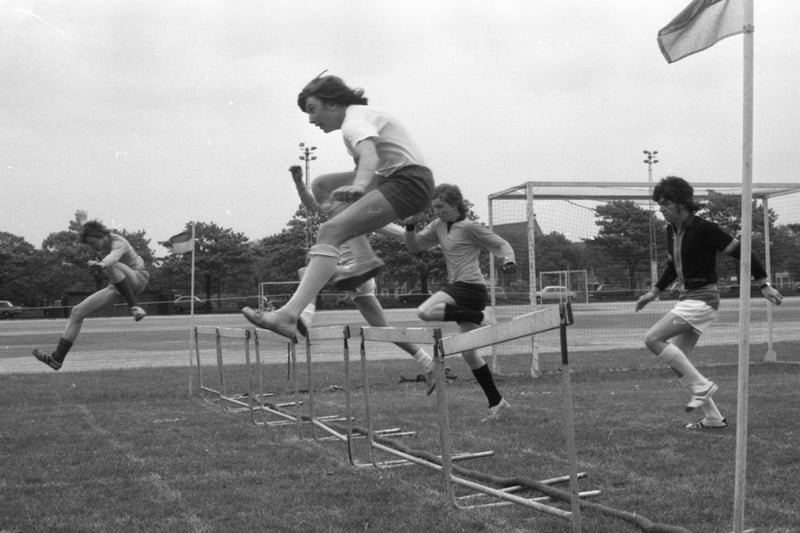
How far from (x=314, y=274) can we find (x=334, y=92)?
110cm

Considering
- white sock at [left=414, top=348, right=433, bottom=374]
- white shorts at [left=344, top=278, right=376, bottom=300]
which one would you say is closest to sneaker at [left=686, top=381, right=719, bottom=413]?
white sock at [left=414, top=348, right=433, bottom=374]

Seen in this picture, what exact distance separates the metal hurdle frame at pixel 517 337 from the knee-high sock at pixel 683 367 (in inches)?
116

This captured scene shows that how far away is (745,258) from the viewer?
3.55 meters

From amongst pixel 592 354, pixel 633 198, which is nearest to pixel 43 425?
pixel 633 198

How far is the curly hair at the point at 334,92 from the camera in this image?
4871 millimetres

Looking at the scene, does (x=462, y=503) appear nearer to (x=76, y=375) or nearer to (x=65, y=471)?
(x=65, y=471)

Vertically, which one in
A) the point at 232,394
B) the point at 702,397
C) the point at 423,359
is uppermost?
the point at 423,359

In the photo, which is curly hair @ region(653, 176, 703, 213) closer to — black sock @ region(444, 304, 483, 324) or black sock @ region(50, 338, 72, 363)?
black sock @ region(444, 304, 483, 324)

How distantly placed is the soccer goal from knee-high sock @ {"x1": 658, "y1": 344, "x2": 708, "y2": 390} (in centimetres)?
572

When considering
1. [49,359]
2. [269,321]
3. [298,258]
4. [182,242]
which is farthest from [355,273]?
[298,258]

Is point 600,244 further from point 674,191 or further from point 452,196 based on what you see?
point 452,196

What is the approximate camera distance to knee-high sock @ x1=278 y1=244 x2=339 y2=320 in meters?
4.67

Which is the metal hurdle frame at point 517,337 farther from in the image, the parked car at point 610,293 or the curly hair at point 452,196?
the parked car at point 610,293

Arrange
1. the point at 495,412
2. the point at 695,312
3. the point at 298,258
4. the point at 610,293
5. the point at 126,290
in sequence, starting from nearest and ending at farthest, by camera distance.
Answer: the point at 695,312 < the point at 495,412 < the point at 126,290 < the point at 610,293 < the point at 298,258
